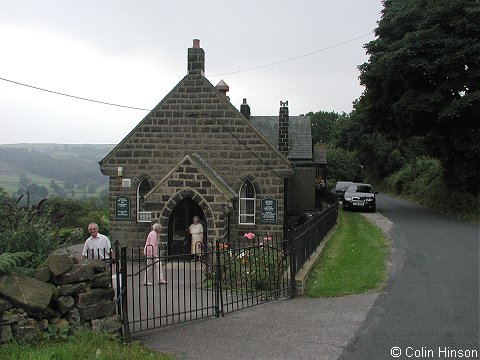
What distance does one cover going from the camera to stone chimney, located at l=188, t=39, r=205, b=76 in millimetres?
17984

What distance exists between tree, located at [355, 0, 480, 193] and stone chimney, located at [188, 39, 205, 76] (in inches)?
491

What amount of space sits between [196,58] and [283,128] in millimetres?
6551

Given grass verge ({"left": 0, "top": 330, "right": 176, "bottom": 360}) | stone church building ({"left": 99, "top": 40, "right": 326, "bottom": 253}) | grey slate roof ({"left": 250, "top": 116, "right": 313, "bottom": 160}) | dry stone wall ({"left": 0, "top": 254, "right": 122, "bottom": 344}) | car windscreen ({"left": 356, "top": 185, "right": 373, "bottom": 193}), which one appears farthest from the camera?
car windscreen ({"left": 356, "top": 185, "right": 373, "bottom": 193})

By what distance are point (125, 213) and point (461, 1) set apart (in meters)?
21.3

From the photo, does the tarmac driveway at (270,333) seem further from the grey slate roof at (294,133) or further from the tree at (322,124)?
the tree at (322,124)

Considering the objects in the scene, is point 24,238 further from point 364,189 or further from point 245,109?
point 364,189

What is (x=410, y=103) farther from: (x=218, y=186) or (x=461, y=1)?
(x=218, y=186)

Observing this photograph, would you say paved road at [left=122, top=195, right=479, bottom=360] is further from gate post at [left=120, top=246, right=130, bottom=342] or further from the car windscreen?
the car windscreen

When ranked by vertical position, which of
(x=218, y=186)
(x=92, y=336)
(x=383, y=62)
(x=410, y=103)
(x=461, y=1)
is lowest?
(x=92, y=336)

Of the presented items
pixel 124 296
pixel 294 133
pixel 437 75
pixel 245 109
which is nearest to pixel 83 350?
pixel 124 296

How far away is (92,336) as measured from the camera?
6.86 meters

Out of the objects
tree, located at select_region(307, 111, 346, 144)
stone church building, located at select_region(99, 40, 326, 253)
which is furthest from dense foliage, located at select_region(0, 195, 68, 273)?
tree, located at select_region(307, 111, 346, 144)

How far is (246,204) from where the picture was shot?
18.1 meters

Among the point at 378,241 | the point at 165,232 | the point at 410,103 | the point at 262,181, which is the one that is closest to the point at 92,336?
the point at 165,232
